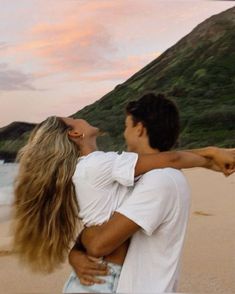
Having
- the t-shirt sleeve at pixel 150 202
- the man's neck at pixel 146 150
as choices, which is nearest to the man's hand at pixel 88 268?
the t-shirt sleeve at pixel 150 202

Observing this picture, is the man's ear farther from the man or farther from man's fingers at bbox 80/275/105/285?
man's fingers at bbox 80/275/105/285

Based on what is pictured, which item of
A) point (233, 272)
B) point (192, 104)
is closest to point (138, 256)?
point (233, 272)

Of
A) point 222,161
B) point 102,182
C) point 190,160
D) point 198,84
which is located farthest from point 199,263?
point 198,84

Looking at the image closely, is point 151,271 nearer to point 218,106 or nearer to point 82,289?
point 82,289

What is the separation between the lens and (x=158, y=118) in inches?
69.7

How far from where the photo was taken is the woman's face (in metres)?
1.83

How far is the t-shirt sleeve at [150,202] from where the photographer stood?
1.67m

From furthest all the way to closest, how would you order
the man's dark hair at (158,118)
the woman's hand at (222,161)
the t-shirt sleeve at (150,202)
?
the woman's hand at (222,161) → the man's dark hair at (158,118) → the t-shirt sleeve at (150,202)

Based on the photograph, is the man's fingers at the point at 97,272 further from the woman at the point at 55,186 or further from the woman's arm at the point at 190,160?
the woman's arm at the point at 190,160

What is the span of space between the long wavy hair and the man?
0.06 m

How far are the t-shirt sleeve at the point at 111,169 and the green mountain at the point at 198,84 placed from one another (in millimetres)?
17838

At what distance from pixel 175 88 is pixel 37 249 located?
27.0 metres

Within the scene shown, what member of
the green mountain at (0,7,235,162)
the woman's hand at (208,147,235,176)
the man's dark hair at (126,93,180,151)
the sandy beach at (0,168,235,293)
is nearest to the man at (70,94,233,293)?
the man's dark hair at (126,93,180,151)

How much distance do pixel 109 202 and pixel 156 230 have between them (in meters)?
0.14
